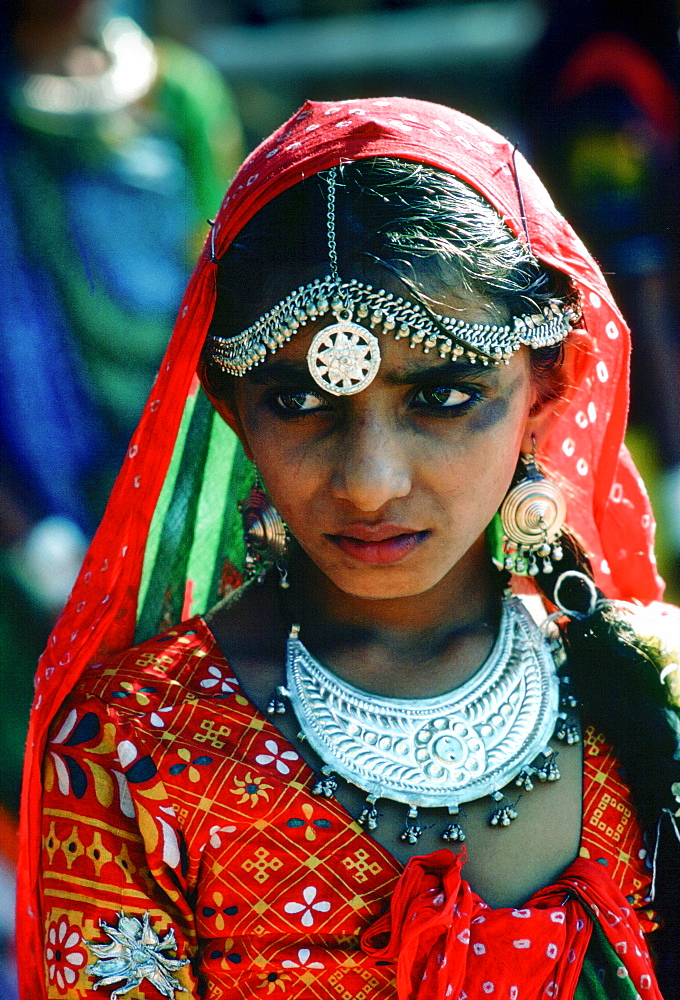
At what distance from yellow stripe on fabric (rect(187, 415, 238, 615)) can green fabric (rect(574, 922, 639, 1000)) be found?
2.83 feet

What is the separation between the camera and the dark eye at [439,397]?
1.62 m

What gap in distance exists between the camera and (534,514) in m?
1.83

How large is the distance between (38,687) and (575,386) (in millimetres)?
955

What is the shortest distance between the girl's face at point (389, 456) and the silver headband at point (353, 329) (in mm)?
20

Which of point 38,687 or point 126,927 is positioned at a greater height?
point 38,687

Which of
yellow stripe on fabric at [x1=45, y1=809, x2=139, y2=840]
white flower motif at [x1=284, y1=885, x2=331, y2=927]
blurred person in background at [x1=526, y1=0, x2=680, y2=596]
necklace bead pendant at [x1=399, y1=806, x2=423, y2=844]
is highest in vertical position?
blurred person in background at [x1=526, y1=0, x2=680, y2=596]

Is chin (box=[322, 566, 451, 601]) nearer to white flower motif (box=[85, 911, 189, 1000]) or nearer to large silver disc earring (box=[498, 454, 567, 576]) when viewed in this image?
large silver disc earring (box=[498, 454, 567, 576])

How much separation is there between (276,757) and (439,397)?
550 mm

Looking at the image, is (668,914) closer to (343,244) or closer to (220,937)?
Result: (220,937)

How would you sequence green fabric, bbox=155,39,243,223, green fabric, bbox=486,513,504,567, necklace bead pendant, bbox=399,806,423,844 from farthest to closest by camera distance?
green fabric, bbox=155,39,243,223 → green fabric, bbox=486,513,504,567 → necklace bead pendant, bbox=399,806,423,844

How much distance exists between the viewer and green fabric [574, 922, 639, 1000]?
1.64m

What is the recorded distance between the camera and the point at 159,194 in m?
4.12

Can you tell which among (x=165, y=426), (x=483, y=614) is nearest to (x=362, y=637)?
(x=483, y=614)

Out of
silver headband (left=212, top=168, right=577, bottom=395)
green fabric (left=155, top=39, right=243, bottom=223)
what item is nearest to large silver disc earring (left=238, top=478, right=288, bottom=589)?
silver headband (left=212, top=168, right=577, bottom=395)
